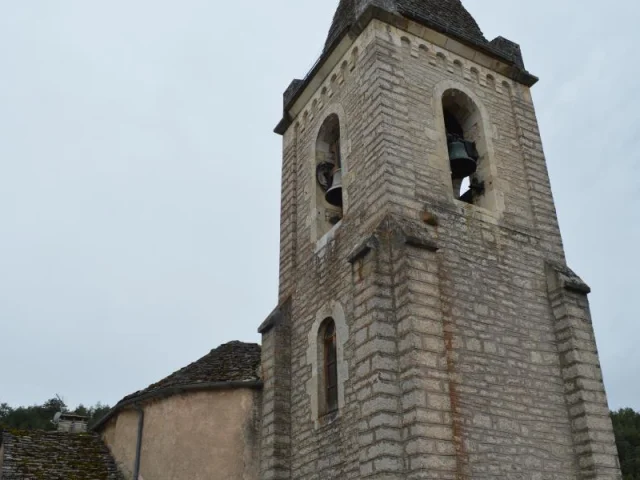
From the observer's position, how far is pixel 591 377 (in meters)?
8.59

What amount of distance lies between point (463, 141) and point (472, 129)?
0.55 metres

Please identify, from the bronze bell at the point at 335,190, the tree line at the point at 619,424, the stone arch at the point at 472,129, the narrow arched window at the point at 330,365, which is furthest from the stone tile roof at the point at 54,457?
the tree line at the point at 619,424

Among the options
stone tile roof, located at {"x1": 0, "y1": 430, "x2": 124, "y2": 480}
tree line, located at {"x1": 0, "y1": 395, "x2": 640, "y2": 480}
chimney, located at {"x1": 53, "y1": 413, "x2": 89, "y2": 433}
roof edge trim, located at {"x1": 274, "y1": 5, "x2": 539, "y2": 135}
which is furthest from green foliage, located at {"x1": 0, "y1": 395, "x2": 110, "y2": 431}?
roof edge trim, located at {"x1": 274, "y1": 5, "x2": 539, "y2": 135}

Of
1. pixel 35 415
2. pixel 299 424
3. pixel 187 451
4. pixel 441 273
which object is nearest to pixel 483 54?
pixel 441 273

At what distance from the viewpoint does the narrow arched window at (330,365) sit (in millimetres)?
8848

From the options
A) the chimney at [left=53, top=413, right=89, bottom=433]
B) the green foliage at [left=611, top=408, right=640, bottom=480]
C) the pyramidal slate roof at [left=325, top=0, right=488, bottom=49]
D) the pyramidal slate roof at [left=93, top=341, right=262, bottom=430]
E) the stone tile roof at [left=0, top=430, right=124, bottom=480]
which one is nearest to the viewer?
the pyramidal slate roof at [left=325, top=0, right=488, bottom=49]

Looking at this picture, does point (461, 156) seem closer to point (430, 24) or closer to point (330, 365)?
point (430, 24)

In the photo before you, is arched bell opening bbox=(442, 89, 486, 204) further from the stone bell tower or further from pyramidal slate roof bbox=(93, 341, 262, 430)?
pyramidal slate roof bbox=(93, 341, 262, 430)

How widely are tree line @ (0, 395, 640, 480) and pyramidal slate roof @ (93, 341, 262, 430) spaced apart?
1675 cm

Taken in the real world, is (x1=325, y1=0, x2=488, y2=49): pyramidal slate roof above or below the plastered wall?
above

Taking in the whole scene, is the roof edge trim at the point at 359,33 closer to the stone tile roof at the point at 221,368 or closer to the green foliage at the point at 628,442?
the stone tile roof at the point at 221,368

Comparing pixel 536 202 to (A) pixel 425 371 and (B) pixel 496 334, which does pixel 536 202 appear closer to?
(B) pixel 496 334

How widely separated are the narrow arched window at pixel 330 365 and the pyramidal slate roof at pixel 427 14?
5032 millimetres

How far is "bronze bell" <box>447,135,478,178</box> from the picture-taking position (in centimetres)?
998
